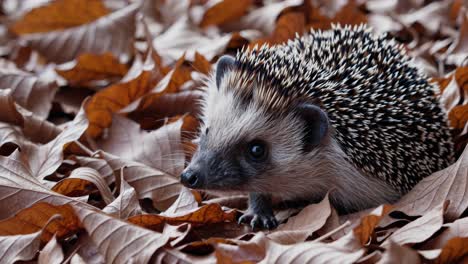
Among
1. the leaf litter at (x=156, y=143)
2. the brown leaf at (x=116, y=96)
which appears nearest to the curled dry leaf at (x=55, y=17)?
the leaf litter at (x=156, y=143)

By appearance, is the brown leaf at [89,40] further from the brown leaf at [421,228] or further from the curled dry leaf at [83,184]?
the brown leaf at [421,228]

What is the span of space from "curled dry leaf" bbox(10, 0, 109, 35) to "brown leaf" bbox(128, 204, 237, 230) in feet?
8.92

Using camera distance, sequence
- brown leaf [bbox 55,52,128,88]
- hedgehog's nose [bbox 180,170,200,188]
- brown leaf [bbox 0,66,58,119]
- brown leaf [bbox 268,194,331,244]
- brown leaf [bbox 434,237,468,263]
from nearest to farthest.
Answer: brown leaf [bbox 434,237,468,263], brown leaf [bbox 268,194,331,244], hedgehog's nose [bbox 180,170,200,188], brown leaf [bbox 0,66,58,119], brown leaf [bbox 55,52,128,88]

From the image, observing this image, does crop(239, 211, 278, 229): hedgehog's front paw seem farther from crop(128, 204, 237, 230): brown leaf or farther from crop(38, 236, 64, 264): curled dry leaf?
crop(38, 236, 64, 264): curled dry leaf

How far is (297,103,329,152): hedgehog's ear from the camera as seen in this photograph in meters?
2.97

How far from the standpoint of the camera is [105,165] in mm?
3314

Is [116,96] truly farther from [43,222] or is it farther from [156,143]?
[43,222]

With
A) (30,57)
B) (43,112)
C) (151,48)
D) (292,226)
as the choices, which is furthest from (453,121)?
(30,57)

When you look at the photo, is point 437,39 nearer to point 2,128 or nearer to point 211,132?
point 211,132

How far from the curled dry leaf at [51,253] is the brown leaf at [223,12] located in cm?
291

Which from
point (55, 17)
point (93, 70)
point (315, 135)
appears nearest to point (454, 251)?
point (315, 135)

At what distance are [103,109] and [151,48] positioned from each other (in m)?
0.57

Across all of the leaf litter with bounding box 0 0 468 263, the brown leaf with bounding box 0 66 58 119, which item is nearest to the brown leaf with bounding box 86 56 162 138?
the leaf litter with bounding box 0 0 468 263

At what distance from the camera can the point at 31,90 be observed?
13.2 feet
